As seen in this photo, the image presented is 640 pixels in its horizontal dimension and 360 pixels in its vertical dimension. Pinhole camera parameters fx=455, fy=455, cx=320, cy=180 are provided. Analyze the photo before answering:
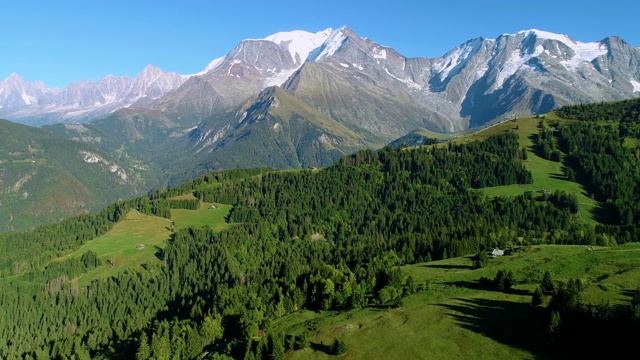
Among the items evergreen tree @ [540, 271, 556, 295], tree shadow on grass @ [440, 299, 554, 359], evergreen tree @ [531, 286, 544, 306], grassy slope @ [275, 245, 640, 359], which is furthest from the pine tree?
evergreen tree @ [540, 271, 556, 295]

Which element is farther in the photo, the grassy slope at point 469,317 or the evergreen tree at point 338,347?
the evergreen tree at point 338,347

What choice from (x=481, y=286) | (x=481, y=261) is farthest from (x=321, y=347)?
(x=481, y=261)

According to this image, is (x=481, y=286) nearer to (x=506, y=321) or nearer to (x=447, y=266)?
(x=506, y=321)

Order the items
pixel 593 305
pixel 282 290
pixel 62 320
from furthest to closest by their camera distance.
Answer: pixel 62 320, pixel 282 290, pixel 593 305

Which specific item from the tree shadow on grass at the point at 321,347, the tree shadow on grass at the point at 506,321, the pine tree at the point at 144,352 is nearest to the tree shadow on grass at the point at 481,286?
the tree shadow on grass at the point at 506,321

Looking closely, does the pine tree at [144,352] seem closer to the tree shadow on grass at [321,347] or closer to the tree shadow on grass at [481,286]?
the tree shadow on grass at [321,347]

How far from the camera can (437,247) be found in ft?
488

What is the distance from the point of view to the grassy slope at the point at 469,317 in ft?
238

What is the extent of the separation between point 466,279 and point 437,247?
44194mm

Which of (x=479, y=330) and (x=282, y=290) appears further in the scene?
(x=282, y=290)

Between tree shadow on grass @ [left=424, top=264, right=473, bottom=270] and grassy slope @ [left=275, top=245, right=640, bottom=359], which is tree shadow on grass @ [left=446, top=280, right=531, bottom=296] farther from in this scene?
tree shadow on grass @ [left=424, top=264, right=473, bottom=270]

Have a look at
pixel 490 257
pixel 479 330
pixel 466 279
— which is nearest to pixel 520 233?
pixel 490 257

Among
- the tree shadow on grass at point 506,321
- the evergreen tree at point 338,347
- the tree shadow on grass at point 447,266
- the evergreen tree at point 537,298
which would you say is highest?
the evergreen tree at point 537,298

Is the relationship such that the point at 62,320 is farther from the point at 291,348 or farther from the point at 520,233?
the point at 520,233
